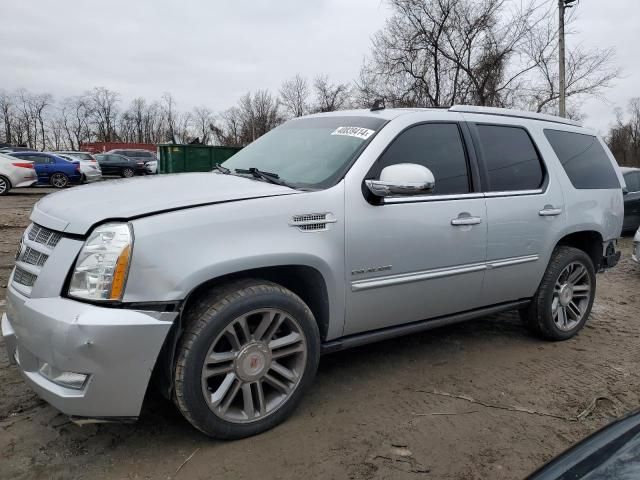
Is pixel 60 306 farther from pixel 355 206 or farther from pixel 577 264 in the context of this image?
pixel 577 264

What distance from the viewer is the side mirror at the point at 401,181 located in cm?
285

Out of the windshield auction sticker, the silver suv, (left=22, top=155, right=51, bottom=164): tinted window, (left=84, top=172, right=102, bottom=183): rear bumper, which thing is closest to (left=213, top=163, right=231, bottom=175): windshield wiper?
the silver suv

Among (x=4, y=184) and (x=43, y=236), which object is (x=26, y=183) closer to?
(x=4, y=184)

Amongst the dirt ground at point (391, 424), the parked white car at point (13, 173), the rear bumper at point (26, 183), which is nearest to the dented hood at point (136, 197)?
the dirt ground at point (391, 424)

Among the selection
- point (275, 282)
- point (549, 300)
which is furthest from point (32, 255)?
point (549, 300)

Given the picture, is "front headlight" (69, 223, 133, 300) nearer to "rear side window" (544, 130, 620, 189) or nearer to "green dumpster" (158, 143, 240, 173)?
"rear side window" (544, 130, 620, 189)

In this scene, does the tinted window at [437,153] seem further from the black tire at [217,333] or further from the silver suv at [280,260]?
the black tire at [217,333]

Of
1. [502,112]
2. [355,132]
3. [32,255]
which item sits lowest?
[32,255]

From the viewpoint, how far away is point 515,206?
3.73m

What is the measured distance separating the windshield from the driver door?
18 cm

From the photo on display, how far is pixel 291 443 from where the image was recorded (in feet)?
8.72

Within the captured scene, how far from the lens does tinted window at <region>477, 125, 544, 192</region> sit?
3709mm

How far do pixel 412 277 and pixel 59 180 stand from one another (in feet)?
66.2

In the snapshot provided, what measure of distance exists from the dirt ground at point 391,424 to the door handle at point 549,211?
1.10 metres
